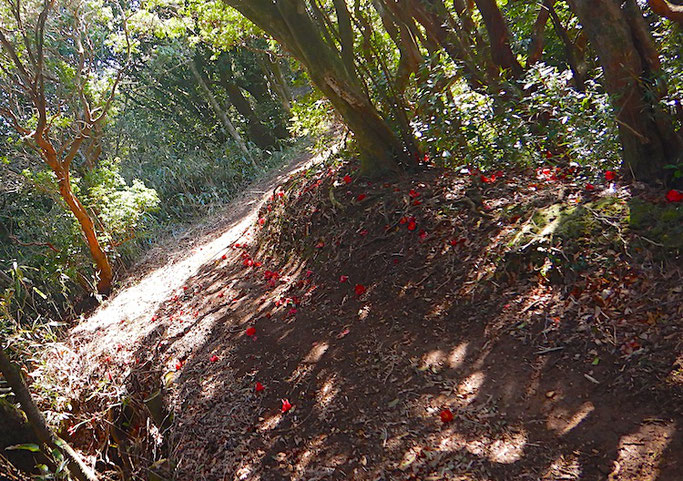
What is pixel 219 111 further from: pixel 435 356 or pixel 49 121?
pixel 435 356

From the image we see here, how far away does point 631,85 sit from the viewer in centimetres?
319

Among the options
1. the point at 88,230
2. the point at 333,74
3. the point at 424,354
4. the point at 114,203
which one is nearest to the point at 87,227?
the point at 88,230

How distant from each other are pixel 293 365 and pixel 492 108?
126 inches

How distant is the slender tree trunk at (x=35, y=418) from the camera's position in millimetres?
2742

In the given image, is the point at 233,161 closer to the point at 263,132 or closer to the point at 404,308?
the point at 263,132

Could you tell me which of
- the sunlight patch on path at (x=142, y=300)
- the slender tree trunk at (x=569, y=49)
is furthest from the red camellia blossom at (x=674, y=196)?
the sunlight patch on path at (x=142, y=300)

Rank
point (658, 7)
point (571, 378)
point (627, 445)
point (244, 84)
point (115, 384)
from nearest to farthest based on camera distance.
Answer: point (627, 445)
point (571, 378)
point (658, 7)
point (115, 384)
point (244, 84)

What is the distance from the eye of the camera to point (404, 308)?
358cm

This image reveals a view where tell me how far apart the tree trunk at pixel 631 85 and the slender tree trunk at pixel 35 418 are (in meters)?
4.26

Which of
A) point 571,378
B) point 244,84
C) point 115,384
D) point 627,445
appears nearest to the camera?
point 627,445

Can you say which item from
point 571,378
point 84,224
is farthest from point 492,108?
point 84,224

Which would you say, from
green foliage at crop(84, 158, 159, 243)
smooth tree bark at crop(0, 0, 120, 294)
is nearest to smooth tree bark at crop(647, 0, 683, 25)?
smooth tree bark at crop(0, 0, 120, 294)

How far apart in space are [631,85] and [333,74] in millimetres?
2569

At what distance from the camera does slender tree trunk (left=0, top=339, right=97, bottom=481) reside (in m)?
2.74
